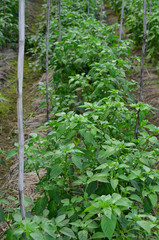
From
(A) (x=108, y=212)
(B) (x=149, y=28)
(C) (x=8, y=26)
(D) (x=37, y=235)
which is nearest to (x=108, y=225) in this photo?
(A) (x=108, y=212)

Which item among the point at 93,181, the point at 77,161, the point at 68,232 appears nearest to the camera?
the point at 68,232

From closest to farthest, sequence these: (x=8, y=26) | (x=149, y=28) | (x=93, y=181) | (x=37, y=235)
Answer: (x=37, y=235)
(x=93, y=181)
(x=149, y=28)
(x=8, y=26)

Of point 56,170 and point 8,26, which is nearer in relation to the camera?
point 56,170

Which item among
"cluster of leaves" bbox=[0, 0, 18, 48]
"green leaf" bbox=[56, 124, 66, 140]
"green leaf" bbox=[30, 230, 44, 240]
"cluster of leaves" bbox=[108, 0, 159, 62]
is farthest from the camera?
"cluster of leaves" bbox=[0, 0, 18, 48]

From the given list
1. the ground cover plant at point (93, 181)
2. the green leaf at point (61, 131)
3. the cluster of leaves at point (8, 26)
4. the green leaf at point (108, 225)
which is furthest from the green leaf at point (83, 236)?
the cluster of leaves at point (8, 26)

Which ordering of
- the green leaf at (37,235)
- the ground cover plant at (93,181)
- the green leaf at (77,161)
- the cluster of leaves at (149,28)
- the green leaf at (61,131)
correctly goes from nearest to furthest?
the green leaf at (37,235)
the ground cover plant at (93,181)
the green leaf at (77,161)
the green leaf at (61,131)
the cluster of leaves at (149,28)

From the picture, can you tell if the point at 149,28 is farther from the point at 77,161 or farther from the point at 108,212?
the point at 108,212

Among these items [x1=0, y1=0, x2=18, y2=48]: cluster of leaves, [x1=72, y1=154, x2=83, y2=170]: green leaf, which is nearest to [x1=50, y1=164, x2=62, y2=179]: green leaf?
[x1=72, y1=154, x2=83, y2=170]: green leaf

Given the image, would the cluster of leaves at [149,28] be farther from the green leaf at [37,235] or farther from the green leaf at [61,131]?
the green leaf at [37,235]

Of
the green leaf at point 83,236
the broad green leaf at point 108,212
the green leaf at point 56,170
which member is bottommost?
the green leaf at point 83,236

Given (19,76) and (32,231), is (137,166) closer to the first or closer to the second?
(32,231)

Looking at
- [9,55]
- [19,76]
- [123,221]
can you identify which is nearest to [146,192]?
[123,221]

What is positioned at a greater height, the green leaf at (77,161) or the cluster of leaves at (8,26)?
the cluster of leaves at (8,26)

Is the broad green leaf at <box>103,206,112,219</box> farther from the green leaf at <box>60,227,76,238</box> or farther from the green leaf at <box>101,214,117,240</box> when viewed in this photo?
the green leaf at <box>60,227,76,238</box>
